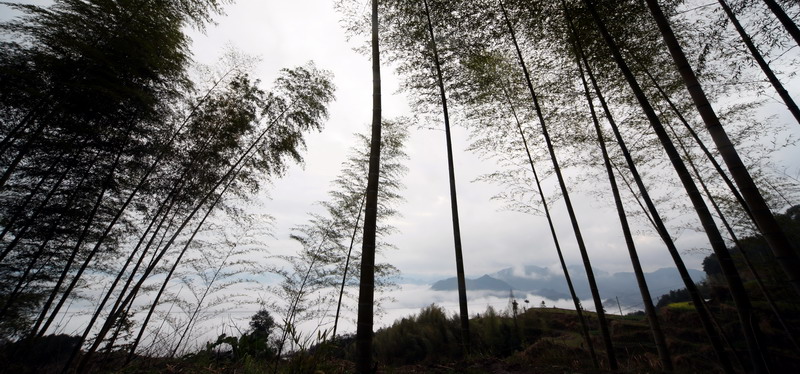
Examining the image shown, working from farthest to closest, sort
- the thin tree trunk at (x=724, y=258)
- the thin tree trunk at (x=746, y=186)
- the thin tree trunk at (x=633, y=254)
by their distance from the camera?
the thin tree trunk at (x=633, y=254) → the thin tree trunk at (x=724, y=258) → the thin tree trunk at (x=746, y=186)

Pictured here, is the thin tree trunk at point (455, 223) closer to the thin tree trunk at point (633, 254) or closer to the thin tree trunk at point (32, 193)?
the thin tree trunk at point (633, 254)

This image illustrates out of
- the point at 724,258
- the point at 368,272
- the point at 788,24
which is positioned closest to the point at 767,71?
the point at 788,24

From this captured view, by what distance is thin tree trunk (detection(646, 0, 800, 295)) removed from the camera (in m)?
1.89

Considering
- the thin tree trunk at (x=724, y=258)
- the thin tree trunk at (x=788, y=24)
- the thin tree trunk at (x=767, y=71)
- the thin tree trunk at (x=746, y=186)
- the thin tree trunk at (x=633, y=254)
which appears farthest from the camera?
the thin tree trunk at (x=633, y=254)

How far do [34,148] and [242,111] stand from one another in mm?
3009

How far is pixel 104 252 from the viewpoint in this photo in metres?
5.79

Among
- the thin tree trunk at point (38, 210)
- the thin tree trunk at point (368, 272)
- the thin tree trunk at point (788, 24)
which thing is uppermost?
the thin tree trunk at point (788, 24)

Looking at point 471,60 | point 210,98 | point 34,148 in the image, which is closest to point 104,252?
point 34,148

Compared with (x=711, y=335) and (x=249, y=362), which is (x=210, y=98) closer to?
(x=249, y=362)

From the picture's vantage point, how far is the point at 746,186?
2064 mm

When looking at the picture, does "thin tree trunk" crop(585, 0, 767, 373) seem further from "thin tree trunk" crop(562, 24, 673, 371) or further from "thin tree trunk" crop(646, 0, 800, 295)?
"thin tree trunk" crop(562, 24, 673, 371)

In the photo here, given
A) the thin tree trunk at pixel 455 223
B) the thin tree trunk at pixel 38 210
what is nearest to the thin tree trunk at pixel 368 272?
the thin tree trunk at pixel 455 223

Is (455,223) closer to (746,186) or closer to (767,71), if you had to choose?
(746,186)

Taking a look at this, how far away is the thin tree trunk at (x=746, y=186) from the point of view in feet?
6.20
